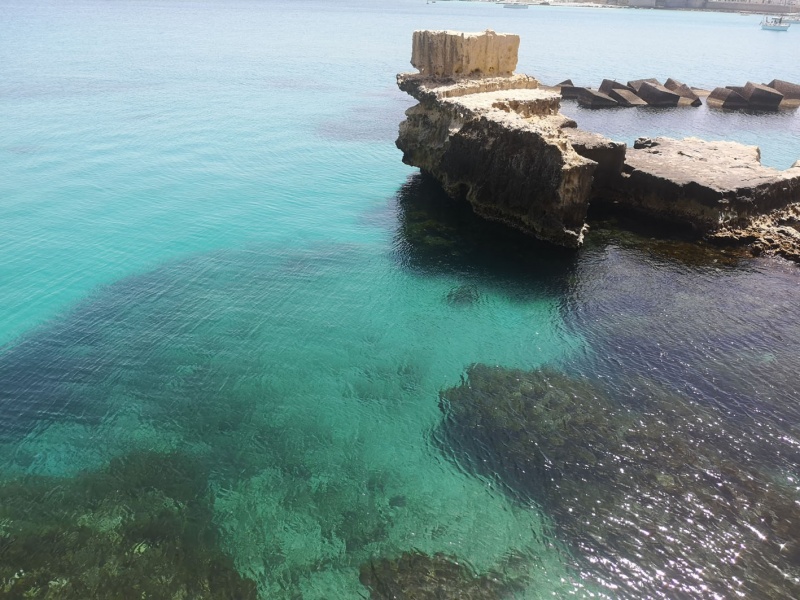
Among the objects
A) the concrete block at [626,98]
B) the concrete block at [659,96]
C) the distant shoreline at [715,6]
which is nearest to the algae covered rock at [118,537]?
the concrete block at [626,98]

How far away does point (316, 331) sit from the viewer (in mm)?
14211

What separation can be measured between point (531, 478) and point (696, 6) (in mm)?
176710

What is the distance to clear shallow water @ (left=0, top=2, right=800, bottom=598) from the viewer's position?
371 inches

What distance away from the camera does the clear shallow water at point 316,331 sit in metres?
9.42

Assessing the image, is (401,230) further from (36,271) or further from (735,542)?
(735,542)

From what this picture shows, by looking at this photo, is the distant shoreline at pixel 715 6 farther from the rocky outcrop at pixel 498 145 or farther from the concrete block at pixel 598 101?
the rocky outcrop at pixel 498 145

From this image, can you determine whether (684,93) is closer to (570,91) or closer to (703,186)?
(570,91)

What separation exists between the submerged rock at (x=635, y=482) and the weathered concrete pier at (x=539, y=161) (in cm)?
802

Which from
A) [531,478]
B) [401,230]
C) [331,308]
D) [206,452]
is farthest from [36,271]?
[531,478]

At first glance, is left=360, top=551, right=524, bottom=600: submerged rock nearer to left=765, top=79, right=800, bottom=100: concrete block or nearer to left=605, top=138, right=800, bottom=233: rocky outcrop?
left=605, top=138, right=800, bottom=233: rocky outcrop

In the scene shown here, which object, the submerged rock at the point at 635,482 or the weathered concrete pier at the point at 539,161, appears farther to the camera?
the weathered concrete pier at the point at 539,161

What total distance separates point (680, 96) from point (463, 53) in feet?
83.9

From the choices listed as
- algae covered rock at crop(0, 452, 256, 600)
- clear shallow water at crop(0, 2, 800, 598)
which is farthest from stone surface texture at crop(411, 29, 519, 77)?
algae covered rock at crop(0, 452, 256, 600)

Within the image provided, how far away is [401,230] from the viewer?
2011cm
